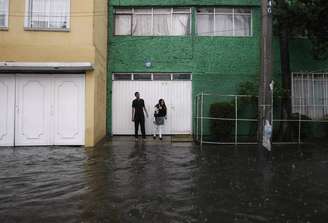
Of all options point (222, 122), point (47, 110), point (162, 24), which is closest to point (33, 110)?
point (47, 110)

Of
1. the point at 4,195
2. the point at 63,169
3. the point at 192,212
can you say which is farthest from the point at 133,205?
the point at 63,169

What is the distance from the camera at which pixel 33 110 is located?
45.5 ft

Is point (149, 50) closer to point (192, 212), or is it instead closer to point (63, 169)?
point (63, 169)

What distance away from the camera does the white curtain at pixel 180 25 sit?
17266 millimetres

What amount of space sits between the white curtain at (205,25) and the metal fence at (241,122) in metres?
2.76

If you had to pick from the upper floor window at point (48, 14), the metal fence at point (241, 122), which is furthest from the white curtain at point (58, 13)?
the metal fence at point (241, 122)

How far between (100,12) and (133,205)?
10.3m

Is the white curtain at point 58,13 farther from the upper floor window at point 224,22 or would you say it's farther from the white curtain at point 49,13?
the upper floor window at point 224,22

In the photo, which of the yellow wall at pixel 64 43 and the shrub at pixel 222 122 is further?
the shrub at pixel 222 122

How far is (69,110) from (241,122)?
273 inches

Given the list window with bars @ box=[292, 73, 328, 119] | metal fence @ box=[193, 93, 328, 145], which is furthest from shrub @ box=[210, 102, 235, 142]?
window with bars @ box=[292, 73, 328, 119]

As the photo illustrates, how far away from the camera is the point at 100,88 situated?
15.4 meters

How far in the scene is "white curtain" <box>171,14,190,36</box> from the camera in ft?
56.6

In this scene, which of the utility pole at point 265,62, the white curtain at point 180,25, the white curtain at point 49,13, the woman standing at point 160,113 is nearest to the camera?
the utility pole at point 265,62
